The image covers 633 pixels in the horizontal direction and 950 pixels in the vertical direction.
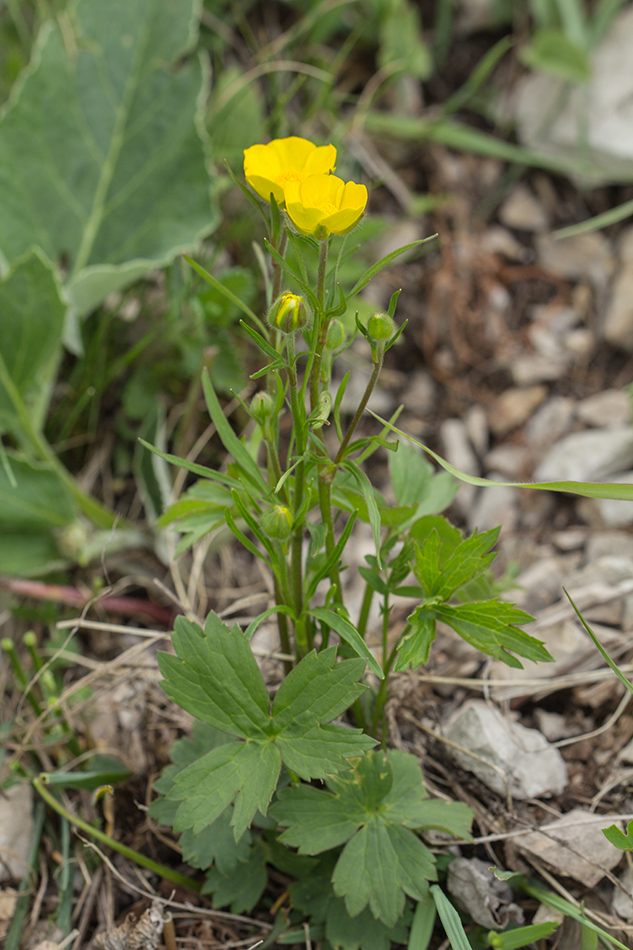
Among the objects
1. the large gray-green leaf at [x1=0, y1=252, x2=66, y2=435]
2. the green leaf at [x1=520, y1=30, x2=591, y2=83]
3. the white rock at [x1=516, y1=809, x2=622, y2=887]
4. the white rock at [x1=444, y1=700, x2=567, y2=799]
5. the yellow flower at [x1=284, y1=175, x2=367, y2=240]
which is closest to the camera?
the yellow flower at [x1=284, y1=175, x2=367, y2=240]

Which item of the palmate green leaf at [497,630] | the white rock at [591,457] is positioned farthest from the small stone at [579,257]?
the palmate green leaf at [497,630]

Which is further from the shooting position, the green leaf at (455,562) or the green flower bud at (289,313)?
the green leaf at (455,562)

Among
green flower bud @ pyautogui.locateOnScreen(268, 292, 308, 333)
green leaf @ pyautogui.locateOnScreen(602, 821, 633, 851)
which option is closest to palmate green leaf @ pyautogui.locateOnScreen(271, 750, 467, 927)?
green leaf @ pyautogui.locateOnScreen(602, 821, 633, 851)

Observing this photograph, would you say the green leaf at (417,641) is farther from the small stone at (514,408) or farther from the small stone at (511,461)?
the small stone at (514,408)

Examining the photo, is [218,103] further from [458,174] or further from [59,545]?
[59,545]

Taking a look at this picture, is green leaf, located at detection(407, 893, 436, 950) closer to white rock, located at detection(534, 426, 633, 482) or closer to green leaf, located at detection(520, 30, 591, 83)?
white rock, located at detection(534, 426, 633, 482)

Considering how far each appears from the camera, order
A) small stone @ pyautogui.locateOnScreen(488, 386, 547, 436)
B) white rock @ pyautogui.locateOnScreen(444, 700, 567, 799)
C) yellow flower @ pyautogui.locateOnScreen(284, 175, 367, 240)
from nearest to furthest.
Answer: yellow flower @ pyautogui.locateOnScreen(284, 175, 367, 240) → white rock @ pyautogui.locateOnScreen(444, 700, 567, 799) → small stone @ pyautogui.locateOnScreen(488, 386, 547, 436)
